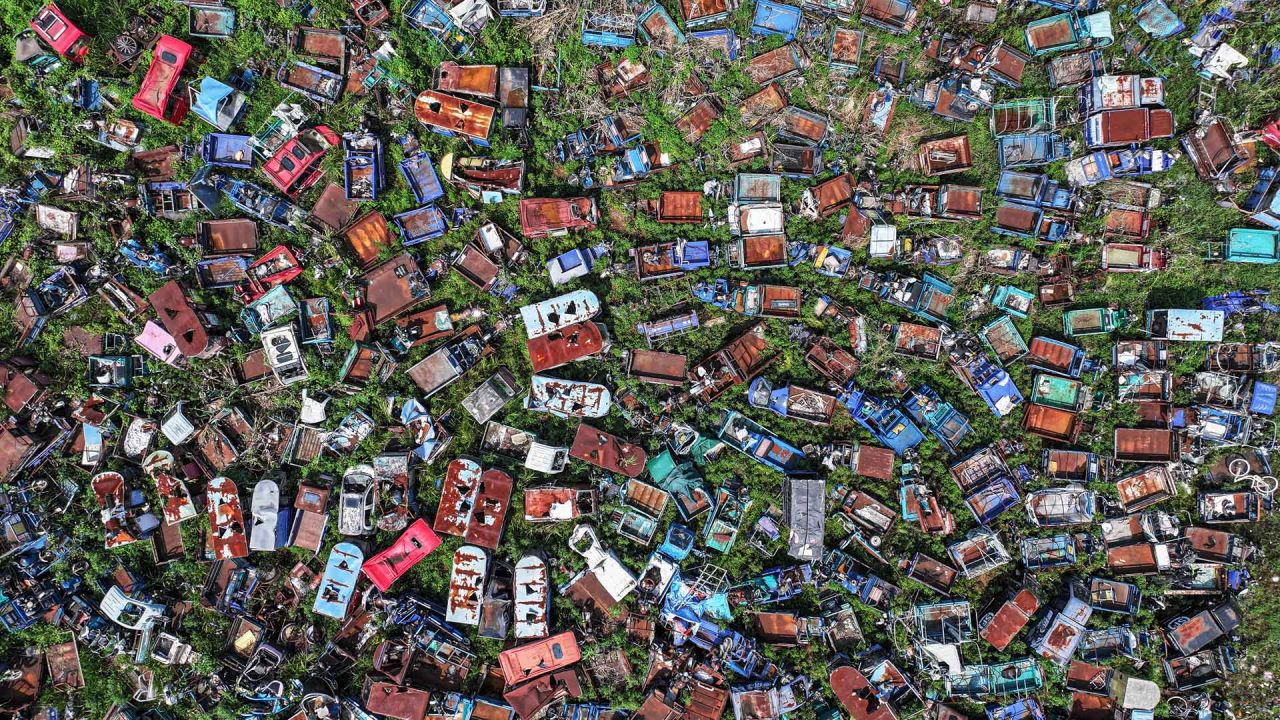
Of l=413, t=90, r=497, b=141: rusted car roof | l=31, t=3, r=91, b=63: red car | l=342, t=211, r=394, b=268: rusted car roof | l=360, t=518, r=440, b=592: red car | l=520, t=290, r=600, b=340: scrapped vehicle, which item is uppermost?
l=31, t=3, r=91, b=63: red car

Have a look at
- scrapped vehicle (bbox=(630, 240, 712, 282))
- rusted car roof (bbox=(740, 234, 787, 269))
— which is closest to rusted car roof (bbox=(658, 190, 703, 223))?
scrapped vehicle (bbox=(630, 240, 712, 282))

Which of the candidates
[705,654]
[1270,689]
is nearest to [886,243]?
[705,654]

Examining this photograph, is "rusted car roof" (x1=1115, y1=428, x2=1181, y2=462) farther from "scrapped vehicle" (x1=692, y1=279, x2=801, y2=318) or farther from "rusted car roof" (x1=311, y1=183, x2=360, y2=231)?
"rusted car roof" (x1=311, y1=183, x2=360, y2=231)

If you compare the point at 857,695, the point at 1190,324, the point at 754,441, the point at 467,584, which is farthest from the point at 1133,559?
the point at 467,584

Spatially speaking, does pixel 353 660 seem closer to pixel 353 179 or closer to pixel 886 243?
pixel 353 179

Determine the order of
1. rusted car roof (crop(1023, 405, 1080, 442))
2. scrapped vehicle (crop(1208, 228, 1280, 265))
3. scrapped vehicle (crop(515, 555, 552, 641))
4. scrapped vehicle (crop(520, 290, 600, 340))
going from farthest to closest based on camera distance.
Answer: scrapped vehicle (crop(515, 555, 552, 641)) → rusted car roof (crop(1023, 405, 1080, 442)) → scrapped vehicle (crop(520, 290, 600, 340)) → scrapped vehicle (crop(1208, 228, 1280, 265))

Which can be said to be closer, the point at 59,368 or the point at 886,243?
the point at 886,243

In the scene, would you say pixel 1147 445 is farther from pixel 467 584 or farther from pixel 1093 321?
pixel 467 584
